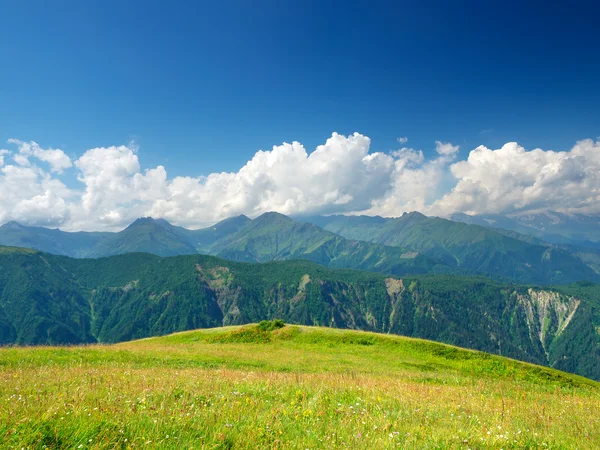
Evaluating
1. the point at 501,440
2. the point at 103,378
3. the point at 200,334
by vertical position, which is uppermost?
the point at 501,440

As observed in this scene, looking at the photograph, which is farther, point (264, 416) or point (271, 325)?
point (271, 325)

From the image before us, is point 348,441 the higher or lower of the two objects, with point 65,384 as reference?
higher

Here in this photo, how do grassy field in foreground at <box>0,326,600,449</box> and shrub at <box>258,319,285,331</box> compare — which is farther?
shrub at <box>258,319,285,331</box>

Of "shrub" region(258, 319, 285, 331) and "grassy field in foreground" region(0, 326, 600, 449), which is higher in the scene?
"grassy field in foreground" region(0, 326, 600, 449)

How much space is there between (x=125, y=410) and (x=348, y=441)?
4600 millimetres

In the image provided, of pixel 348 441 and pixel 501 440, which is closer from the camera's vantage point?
pixel 348 441

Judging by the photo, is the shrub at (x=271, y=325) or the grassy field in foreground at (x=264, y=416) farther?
the shrub at (x=271, y=325)

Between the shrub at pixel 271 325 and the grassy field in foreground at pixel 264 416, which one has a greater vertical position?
the grassy field in foreground at pixel 264 416

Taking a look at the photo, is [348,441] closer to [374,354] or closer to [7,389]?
[7,389]

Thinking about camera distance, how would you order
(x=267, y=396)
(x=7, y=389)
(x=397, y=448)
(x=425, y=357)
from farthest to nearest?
(x=425, y=357)
(x=267, y=396)
(x=7, y=389)
(x=397, y=448)

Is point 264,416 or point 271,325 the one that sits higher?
point 264,416

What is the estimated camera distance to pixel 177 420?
6203 mm

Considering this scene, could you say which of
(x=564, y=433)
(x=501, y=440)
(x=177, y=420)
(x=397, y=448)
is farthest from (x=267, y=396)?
(x=564, y=433)

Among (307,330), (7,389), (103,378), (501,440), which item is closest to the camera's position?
(501,440)
